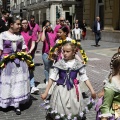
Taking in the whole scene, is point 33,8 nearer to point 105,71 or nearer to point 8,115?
point 105,71

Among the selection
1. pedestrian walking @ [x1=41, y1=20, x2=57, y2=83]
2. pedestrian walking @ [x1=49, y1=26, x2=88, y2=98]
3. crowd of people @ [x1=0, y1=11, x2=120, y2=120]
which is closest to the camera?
crowd of people @ [x1=0, y1=11, x2=120, y2=120]

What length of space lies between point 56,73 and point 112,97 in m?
1.41

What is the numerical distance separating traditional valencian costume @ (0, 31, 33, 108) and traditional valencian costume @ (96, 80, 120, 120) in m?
2.81

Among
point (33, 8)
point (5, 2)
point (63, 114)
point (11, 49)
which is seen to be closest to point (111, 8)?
point (11, 49)

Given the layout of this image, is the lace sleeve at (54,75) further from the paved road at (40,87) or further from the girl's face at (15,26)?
the girl's face at (15,26)

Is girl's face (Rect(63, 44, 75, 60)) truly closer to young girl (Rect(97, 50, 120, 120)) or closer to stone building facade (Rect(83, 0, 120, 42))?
young girl (Rect(97, 50, 120, 120))

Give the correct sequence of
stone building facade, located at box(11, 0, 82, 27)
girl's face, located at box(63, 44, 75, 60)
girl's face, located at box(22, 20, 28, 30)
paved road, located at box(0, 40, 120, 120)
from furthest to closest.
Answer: stone building facade, located at box(11, 0, 82, 27)
girl's face, located at box(22, 20, 28, 30)
paved road, located at box(0, 40, 120, 120)
girl's face, located at box(63, 44, 75, 60)

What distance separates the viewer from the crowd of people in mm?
3307

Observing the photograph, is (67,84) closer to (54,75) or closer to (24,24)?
(54,75)

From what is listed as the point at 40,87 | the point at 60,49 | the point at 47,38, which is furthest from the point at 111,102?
the point at 40,87

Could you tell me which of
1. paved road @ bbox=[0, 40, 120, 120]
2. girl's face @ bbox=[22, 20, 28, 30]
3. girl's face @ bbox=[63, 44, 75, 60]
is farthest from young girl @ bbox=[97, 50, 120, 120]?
girl's face @ bbox=[22, 20, 28, 30]

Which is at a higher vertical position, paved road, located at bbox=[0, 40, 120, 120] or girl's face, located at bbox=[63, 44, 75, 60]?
girl's face, located at bbox=[63, 44, 75, 60]

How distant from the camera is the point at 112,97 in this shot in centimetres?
321

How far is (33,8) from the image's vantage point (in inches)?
1886
